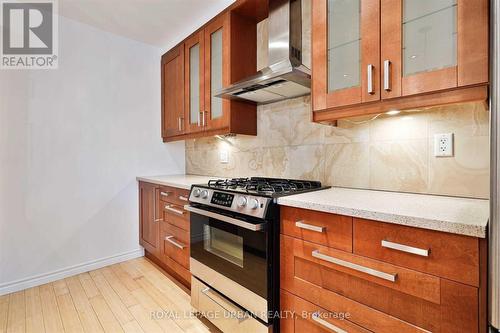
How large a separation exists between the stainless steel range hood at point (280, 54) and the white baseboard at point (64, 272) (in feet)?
6.97

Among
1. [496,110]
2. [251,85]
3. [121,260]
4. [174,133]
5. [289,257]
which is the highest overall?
[251,85]

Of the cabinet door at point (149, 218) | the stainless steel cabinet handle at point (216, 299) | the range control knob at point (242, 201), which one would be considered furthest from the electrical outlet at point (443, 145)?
the cabinet door at point (149, 218)

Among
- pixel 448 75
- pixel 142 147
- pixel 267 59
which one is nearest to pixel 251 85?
pixel 267 59

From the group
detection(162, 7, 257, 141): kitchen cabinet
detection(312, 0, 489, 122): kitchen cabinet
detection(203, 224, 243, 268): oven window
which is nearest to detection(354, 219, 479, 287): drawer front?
detection(312, 0, 489, 122): kitchen cabinet

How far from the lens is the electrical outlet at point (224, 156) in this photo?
2.67 meters

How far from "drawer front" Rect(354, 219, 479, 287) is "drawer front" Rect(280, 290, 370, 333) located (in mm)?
332

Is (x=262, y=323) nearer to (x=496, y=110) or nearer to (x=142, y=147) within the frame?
(x=496, y=110)

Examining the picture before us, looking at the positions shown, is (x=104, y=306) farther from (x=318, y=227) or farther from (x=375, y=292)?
(x=375, y=292)

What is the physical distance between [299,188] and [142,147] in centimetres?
214

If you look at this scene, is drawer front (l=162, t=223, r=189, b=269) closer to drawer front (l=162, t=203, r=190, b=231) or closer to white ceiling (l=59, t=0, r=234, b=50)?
drawer front (l=162, t=203, r=190, b=231)

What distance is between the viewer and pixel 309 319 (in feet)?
4.11

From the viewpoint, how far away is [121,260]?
9.30 feet

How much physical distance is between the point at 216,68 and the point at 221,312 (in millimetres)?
1885

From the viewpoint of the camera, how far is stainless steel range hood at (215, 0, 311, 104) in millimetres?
1696
